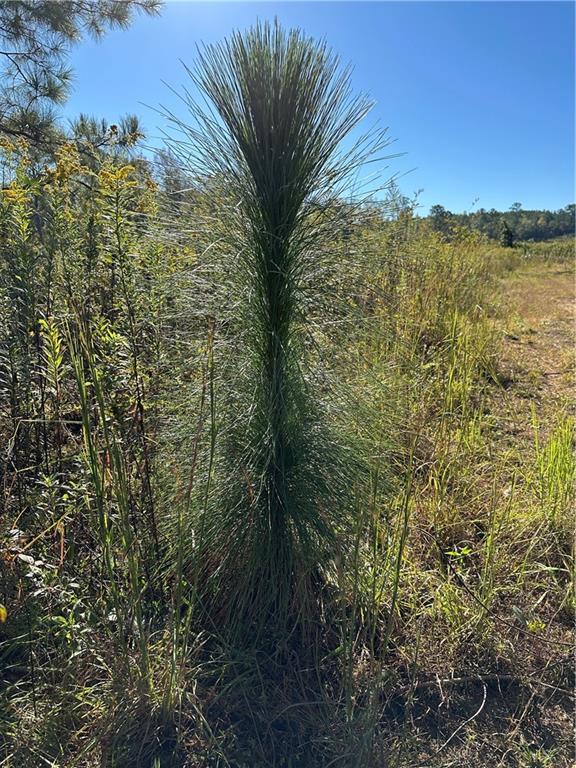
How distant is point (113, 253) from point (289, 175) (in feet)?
2.24

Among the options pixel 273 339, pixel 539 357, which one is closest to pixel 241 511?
pixel 273 339

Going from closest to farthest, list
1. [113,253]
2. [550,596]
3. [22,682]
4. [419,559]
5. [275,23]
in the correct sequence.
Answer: [275,23]
[22,682]
[113,253]
[550,596]
[419,559]

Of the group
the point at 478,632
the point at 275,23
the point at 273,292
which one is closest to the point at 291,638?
the point at 478,632

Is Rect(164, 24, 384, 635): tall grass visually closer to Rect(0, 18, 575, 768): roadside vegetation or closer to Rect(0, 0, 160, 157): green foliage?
Rect(0, 18, 575, 768): roadside vegetation

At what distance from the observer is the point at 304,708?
1.46 meters

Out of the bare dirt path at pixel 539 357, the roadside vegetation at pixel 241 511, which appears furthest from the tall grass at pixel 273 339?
the bare dirt path at pixel 539 357

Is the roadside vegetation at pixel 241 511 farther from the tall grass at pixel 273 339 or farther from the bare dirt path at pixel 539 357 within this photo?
the bare dirt path at pixel 539 357

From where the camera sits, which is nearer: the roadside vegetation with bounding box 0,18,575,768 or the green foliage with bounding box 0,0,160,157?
the roadside vegetation with bounding box 0,18,575,768

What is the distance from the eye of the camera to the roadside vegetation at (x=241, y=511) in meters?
1.34

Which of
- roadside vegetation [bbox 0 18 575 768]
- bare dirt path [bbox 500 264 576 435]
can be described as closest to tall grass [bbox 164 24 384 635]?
roadside vegetation [bbox 0 18 575 768]

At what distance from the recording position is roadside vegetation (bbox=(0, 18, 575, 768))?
1.34 m

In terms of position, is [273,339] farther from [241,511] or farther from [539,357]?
[539,357]

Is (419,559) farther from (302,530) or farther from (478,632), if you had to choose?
(302,530)

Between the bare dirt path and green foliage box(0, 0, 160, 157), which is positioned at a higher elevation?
green foliage box(0, 0, 160, 157)
